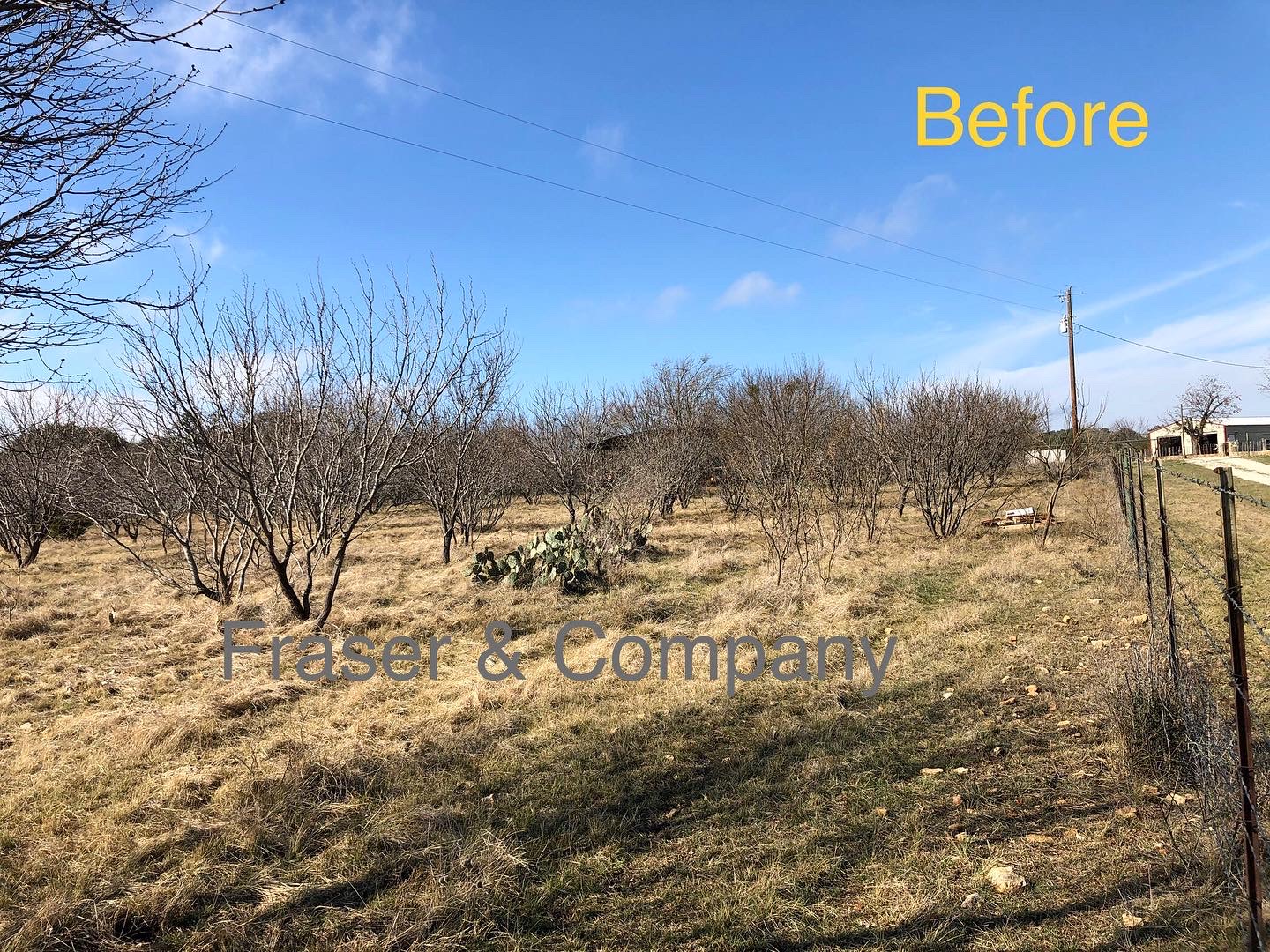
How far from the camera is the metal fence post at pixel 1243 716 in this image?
204 cm

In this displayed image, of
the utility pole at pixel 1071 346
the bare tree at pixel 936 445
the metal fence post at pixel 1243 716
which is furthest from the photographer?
the utility pole at pixel 1071 346

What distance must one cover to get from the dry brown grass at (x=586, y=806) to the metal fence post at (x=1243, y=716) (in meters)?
0.27

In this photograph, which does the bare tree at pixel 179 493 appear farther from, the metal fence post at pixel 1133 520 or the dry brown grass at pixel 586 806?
the metal fence post at pixel 1133 520

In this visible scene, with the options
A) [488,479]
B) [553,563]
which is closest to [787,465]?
[553,563]

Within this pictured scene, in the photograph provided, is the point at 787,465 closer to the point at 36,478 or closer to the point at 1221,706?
the point at 1221,706

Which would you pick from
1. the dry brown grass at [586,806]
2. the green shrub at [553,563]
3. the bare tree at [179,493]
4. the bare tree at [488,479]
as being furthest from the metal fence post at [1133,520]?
the bare tree at [488,479]

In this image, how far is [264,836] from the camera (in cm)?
300

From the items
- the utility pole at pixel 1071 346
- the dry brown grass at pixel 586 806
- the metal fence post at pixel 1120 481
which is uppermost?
the utility pole at pixel 1071 346

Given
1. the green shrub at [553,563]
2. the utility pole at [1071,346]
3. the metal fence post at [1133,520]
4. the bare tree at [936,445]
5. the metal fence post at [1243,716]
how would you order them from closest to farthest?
the metal fence post at [1243,716]
the metal fence post at [1133,520]
the green shrub at [553,563]
the bare tree at [936,445]
the utility pole at [1071,346]

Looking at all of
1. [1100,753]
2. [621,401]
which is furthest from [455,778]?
[621,401]

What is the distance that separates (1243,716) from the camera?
2.09 meters

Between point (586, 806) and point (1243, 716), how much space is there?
8.21 feet

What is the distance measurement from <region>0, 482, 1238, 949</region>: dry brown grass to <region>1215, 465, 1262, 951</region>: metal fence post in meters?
0.27

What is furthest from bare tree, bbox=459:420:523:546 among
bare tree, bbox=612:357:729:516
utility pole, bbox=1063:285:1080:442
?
utility pole, bbox=1063:285:1080:442
